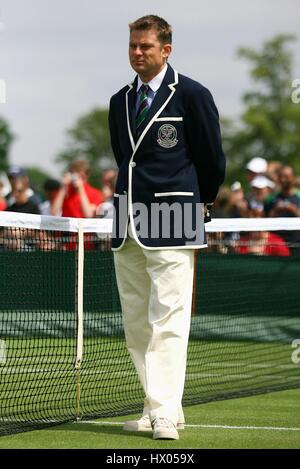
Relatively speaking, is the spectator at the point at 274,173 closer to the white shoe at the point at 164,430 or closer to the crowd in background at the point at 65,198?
the crowd in background at the point at 65,198

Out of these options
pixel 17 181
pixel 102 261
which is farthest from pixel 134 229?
pixel 17 181

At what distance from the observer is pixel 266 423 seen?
377 inches

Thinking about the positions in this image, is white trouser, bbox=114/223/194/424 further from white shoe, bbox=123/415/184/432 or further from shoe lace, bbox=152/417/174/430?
white shoe, bbox=123/415/184/432

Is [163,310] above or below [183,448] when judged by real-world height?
above

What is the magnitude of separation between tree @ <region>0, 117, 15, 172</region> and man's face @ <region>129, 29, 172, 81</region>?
141050mm

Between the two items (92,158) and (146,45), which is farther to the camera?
(92,158)

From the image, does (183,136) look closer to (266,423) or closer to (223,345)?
(266,423)

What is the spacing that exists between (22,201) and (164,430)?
10.1 meters

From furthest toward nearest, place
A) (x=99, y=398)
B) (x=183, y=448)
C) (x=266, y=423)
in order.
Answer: (x=99, y=398) → (x=266, y=423) → (x=183, y=448)

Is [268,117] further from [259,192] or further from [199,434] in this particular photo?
[199,434]

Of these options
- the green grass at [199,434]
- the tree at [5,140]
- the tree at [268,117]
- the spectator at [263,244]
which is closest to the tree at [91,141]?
the tree at [5,140]

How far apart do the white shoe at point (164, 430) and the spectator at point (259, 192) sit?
33.5 feet

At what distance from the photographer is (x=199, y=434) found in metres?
8.87

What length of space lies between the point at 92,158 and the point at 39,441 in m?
124
